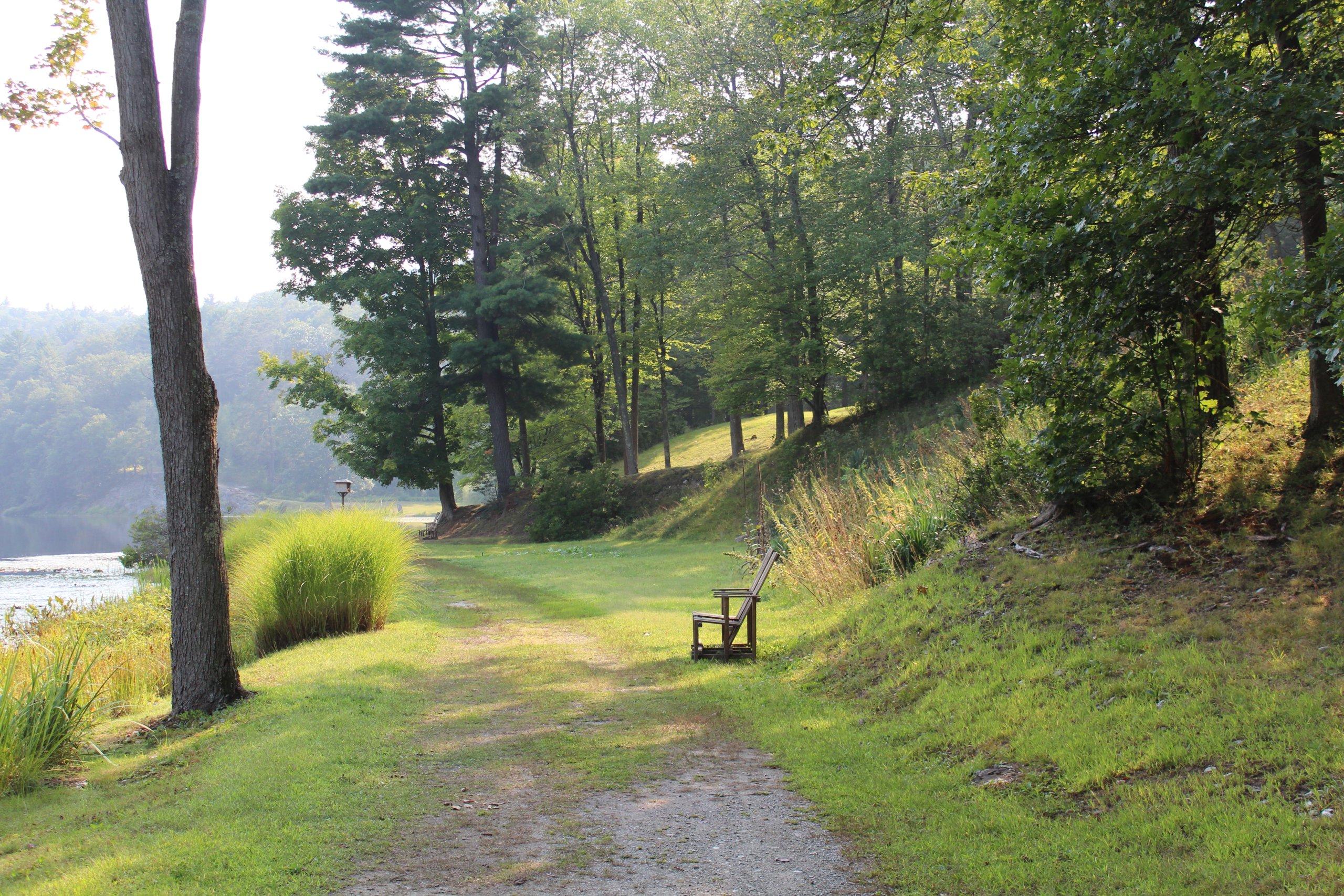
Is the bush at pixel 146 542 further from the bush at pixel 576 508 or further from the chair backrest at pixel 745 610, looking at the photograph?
the chair backrest at pixel 745 610

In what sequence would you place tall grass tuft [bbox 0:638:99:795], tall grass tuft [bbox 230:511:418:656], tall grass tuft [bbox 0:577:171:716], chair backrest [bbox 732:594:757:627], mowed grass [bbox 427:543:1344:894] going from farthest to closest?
tall grass tuft [bbox 230:511:418:656]
chair backrest [bbox 732:594:757:627]
tall grass tuft [bbox 0:577:171:716]
tall grass tuft [bbox 0:638:99:795]
mowed grass [bbox 427:543:1344:894]

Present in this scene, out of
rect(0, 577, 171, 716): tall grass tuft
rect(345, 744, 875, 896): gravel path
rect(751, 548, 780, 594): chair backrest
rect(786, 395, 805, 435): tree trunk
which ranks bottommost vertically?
rect(345, 744, 875, 896): gravel path

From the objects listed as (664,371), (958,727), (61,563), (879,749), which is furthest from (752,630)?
(61,563)

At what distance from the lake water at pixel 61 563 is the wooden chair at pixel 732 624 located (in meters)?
12.1

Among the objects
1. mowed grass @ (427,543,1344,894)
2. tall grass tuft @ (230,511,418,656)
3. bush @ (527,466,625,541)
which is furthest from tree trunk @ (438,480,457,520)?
mowed grass @ (427,543,1344,894)

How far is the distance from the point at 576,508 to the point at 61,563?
20.4 metres

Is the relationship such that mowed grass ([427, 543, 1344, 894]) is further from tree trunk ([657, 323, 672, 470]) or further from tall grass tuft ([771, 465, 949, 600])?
tree trunk ([657, 323, 672, 470])

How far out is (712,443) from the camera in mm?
40281

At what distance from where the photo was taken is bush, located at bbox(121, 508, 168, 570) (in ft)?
85.6

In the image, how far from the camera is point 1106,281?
6.21 meters

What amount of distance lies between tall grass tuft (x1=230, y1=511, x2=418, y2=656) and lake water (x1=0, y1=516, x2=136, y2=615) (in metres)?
6.35

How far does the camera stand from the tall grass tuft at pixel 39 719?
18.2ft

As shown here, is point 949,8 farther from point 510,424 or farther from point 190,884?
point 510,424

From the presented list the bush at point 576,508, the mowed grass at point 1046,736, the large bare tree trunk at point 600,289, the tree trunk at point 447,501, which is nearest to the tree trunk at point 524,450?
the tree trunk at point 447,501
